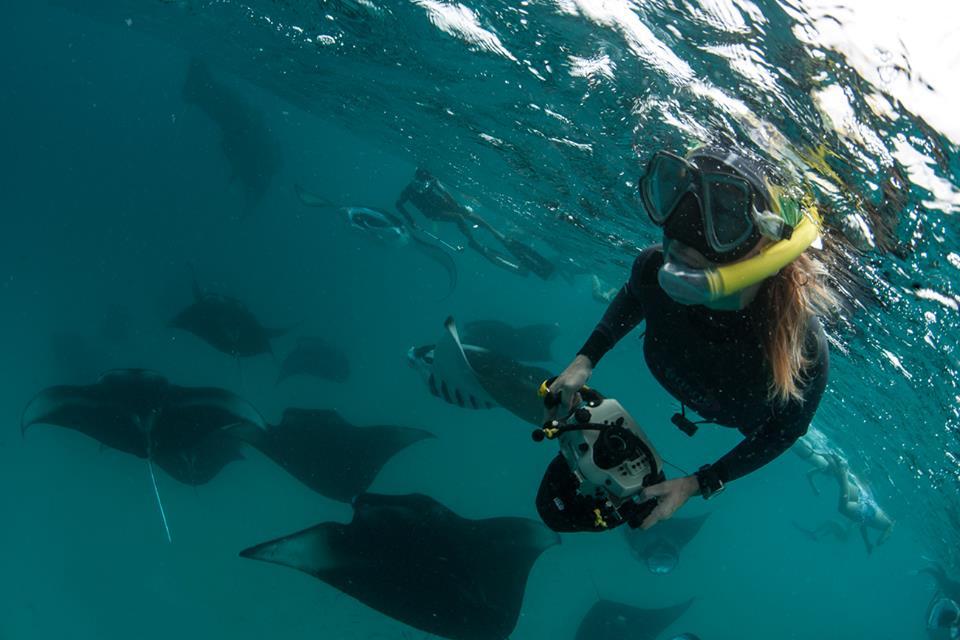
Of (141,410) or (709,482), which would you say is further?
(141,410)

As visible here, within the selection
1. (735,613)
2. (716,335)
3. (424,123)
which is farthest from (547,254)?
(735,613)

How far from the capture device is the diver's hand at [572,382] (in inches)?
140

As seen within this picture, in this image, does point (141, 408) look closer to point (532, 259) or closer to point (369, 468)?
point (369, 468)

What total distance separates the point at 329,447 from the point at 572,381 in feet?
19.8

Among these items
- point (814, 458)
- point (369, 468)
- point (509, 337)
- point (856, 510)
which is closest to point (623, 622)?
point (369, 468)

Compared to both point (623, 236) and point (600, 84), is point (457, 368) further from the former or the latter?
point (623, 236)

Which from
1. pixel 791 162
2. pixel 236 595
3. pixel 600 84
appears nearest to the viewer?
pixel 791 162

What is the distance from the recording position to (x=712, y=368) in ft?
13.4

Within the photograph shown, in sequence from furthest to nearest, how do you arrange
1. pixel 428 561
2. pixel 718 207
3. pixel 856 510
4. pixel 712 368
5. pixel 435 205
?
pixel 856 510, pixel 435 205, pixel 428 561, pixel 712 368, pixel 718 207

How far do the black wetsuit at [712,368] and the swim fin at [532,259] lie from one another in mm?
16036

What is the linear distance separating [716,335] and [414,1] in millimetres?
7965

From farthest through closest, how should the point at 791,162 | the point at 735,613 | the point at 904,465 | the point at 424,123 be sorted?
the point at 735,613, the point at 904,465, the point at 424,123, the point at 791,162

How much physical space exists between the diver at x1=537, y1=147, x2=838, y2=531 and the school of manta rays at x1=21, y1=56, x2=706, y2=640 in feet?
11.1

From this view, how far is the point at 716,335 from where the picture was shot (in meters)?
3.89
